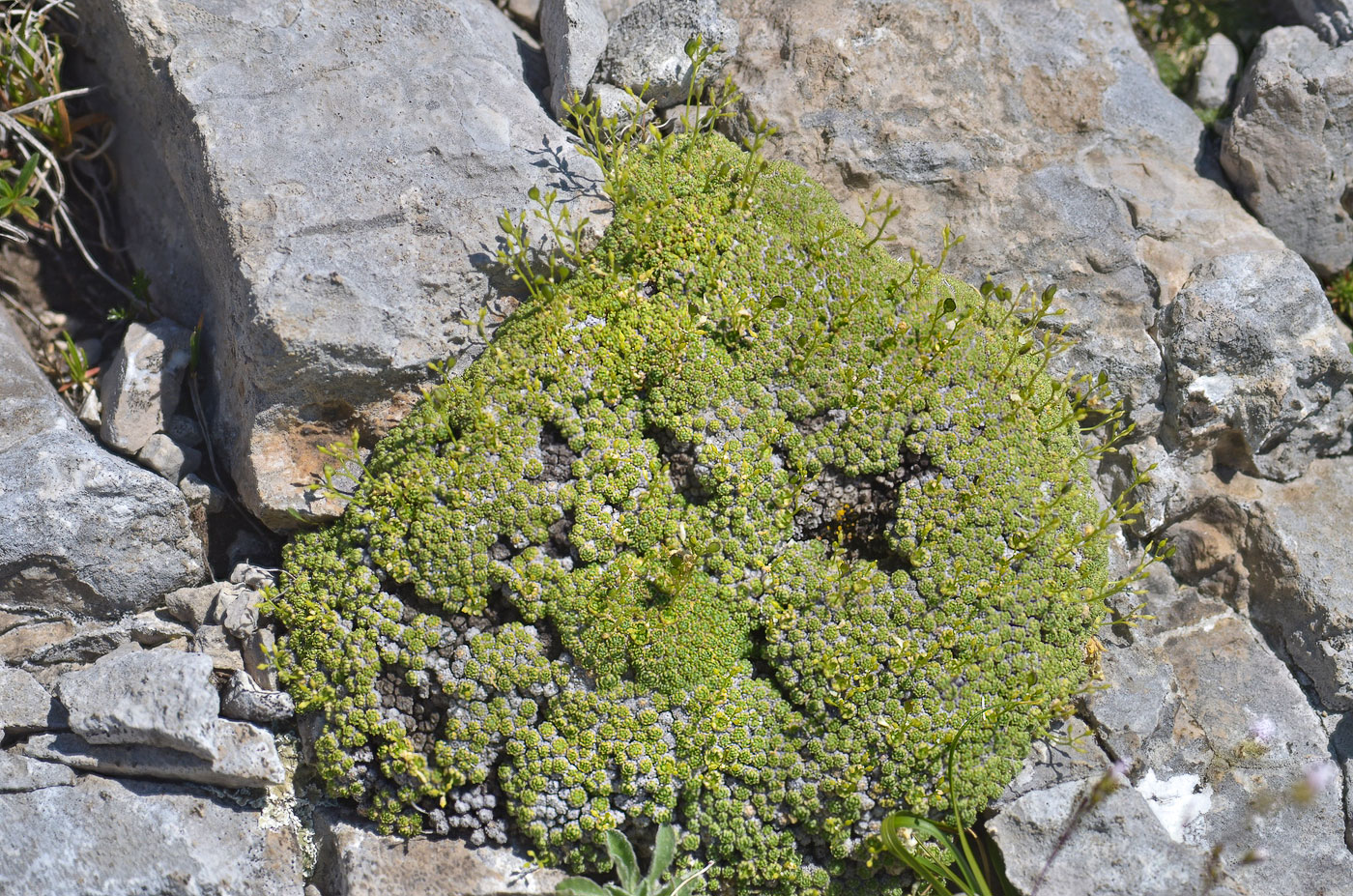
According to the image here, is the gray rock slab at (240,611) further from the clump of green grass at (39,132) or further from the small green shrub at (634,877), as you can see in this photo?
the clump of green grass at (39,132)

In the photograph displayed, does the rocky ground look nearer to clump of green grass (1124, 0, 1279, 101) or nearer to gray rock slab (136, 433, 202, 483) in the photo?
gray rock slab (136, 433, 202, 483)

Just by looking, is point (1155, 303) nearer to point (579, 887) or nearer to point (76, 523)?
point (579, 887)

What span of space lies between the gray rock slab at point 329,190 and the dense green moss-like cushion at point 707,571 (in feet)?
1.11

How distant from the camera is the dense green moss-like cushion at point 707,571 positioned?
437 centimetres

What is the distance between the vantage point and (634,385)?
4.77 metres

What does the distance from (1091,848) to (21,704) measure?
4846 mm

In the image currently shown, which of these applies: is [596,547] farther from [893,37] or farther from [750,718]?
[893,37]

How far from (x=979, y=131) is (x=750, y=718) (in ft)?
11.6

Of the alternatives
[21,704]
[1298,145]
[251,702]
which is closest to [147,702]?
[251,702]

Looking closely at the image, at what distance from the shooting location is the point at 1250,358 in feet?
17.1

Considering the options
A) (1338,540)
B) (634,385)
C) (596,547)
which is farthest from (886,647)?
(1338,540)

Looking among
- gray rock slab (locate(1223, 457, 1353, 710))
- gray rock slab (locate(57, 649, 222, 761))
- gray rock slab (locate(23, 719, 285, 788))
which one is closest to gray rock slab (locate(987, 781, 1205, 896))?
gray rock slab (locate(1223, 457, 1353, 710))

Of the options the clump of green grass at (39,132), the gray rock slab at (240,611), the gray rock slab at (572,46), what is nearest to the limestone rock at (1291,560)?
the gray rock slab at (572,46)

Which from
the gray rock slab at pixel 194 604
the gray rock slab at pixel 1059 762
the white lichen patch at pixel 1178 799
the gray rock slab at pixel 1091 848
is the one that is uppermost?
the gray rock slab at pixel 194 604
